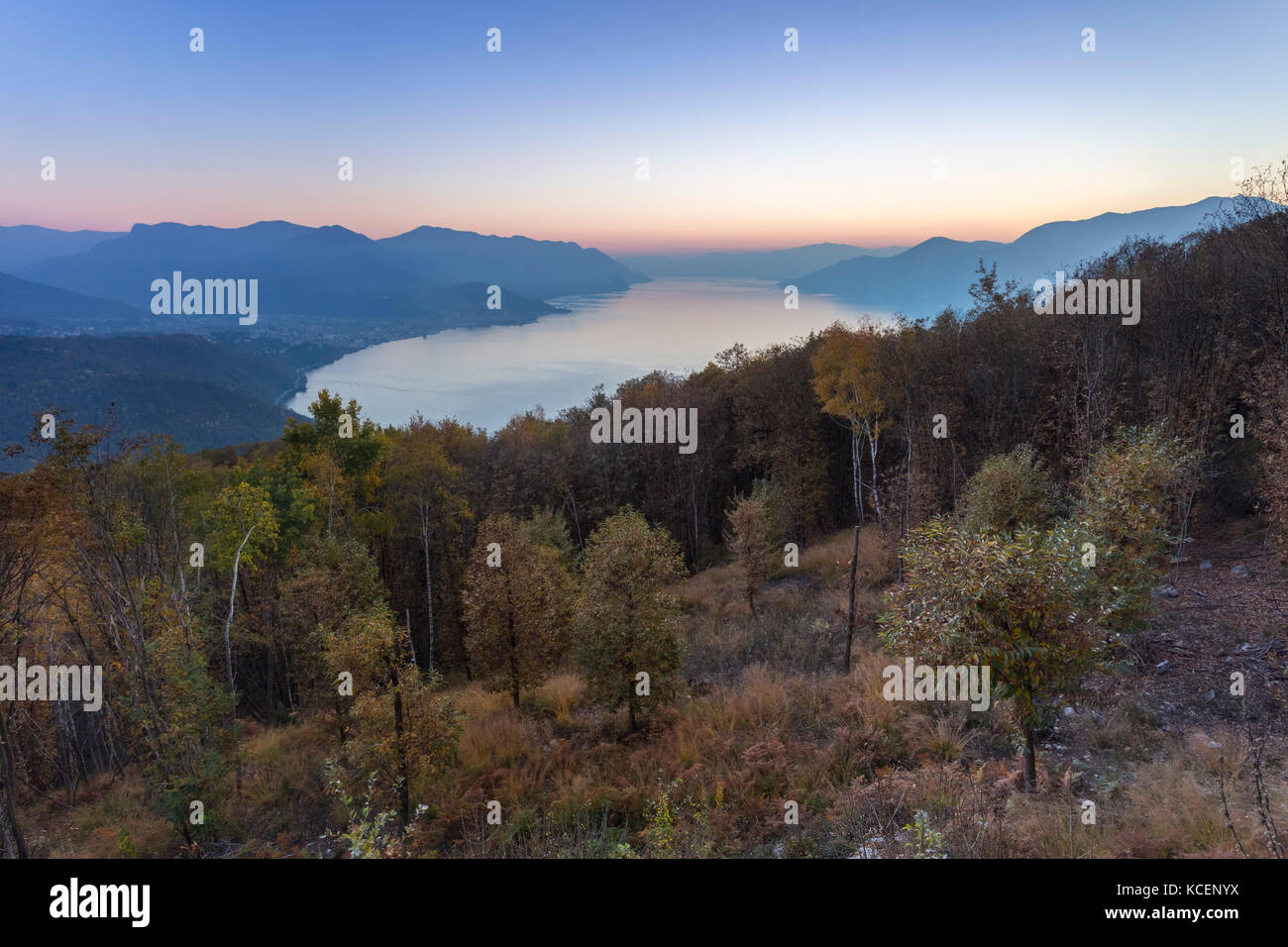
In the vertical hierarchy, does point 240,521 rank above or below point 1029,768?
above

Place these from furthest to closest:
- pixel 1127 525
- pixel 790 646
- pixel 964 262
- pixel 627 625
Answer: pixel 964 262 < pixel 790 646 < pixel 627 625 < pixel 1127 525

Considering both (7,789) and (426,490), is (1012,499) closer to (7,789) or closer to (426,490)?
(7,789)

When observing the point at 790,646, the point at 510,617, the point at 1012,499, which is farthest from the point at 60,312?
the point at 1012,499

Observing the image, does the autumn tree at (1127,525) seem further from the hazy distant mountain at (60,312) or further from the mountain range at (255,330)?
the hazy distant mountain at (60,312)

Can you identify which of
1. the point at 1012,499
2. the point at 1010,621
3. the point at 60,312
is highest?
the point at 60,312

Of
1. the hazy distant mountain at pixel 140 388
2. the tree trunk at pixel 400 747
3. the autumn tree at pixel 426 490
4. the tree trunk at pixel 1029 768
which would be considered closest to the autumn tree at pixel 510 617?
the tree trunk at pixel 400 747

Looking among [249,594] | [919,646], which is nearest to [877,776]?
[919,646]
